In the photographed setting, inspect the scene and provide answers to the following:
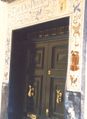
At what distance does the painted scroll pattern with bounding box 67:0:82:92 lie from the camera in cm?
582

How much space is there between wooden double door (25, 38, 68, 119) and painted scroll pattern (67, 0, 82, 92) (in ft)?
2.09

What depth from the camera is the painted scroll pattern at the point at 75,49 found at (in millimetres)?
5820

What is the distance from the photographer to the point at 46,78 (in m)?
7.14

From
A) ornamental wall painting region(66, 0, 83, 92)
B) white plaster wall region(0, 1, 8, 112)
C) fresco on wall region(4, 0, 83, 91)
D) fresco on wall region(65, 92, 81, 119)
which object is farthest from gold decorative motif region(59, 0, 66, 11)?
white plaster wall region(0, 1, 8, 112)

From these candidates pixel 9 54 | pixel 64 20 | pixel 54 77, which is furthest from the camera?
pixel 9 54

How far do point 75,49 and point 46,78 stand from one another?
1.37 metres

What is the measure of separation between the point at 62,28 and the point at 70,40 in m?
0.76

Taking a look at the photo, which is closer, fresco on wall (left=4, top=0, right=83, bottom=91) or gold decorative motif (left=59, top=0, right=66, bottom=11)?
fresco on wall (left=4, top=0, right=83, bottom=91)

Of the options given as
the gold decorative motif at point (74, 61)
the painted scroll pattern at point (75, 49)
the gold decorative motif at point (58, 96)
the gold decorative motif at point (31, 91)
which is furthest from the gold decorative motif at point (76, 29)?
the gold decorative motif at point (31, 91)

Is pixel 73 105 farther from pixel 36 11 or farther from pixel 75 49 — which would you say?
pixel 36 11

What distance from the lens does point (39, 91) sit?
7.32 m

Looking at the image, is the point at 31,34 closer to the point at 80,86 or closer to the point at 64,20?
the point at 64,20

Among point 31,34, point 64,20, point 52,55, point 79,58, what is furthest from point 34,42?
point 79,58

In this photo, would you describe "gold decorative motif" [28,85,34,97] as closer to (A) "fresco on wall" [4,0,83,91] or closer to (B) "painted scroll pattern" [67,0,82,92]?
(A) "fresco on wall" [4,0,83,91]
